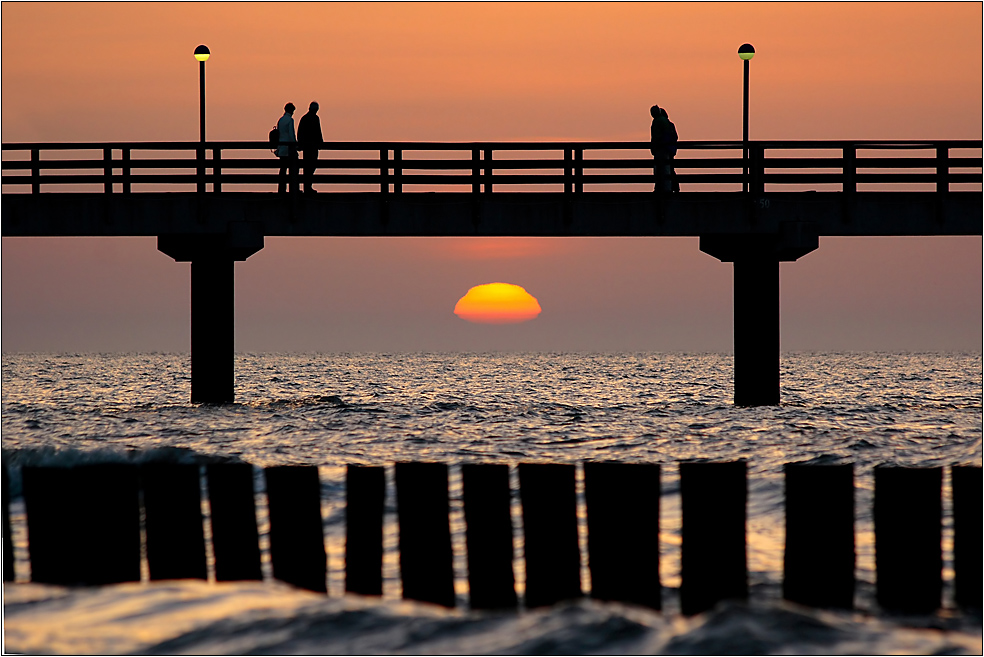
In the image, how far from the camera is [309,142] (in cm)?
1722

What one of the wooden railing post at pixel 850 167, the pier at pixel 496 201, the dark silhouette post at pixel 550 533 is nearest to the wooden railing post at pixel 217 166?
the pier at pixel 496 201

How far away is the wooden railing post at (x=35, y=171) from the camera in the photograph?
16656 mm

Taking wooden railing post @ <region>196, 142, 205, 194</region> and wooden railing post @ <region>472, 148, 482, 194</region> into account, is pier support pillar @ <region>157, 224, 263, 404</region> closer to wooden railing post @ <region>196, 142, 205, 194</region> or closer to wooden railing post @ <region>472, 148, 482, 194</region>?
wooden railing post @ <region>196, 142, 205, 194</region>

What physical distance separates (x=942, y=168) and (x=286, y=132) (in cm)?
1054

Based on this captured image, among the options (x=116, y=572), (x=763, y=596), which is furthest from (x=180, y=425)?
(x=763, y=596)

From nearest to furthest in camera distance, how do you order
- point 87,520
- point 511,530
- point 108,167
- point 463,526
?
point 511,530
point 87,520
point 463,526
point 108,167

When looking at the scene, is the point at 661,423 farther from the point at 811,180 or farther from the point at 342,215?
the point at 342,215

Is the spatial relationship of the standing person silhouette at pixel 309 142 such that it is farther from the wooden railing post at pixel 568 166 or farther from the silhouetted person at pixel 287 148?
the wooden railing post at pixel 568 166

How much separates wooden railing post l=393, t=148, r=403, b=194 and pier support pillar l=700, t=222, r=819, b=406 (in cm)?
505

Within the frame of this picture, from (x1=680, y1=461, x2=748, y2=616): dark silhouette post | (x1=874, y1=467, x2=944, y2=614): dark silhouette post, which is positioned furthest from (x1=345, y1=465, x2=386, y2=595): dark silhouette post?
(x1=874, y1=467, x2=944, y2=614): dark silhouette post

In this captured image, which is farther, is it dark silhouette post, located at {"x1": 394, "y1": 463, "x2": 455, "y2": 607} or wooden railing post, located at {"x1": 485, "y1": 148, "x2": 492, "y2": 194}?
wooden railing post, located at {"x1": 485, "y1": 148, "x2": 492, "y2": 194}

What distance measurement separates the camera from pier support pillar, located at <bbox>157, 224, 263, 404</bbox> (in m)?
17.8

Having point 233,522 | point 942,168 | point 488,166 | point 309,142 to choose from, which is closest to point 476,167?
point 488,166

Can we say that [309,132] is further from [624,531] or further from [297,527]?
[624,531]
